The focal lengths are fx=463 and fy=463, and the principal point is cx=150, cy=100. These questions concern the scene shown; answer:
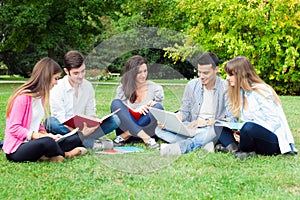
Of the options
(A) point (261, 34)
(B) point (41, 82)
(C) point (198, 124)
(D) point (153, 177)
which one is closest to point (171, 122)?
(C) point (198, 124)

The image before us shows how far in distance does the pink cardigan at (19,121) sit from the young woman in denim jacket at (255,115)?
1786 millimetres

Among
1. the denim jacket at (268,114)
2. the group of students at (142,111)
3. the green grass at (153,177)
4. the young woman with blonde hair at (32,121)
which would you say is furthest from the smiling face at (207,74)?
the young woman with blonde hair at (32,121)

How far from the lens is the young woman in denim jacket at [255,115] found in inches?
159

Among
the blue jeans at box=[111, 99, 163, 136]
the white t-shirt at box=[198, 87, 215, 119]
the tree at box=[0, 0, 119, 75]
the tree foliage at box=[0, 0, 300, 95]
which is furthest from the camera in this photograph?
the tree at box=[0, 0, 119, 75]

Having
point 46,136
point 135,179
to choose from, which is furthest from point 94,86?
point 135,179

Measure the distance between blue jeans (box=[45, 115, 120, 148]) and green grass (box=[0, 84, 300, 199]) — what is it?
0.16 m

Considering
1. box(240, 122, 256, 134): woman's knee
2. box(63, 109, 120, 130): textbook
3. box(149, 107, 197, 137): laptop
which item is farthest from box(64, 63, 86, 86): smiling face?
box(240, 122, 256, 134): woman's knee

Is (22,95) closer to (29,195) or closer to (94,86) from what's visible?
(94,86)

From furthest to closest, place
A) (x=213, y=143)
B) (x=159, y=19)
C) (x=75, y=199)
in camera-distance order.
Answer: (x=159, y=19), (x=213, y=143), (x=75, y=199)

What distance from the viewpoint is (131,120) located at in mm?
4543

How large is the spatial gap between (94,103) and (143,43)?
69 centimetres

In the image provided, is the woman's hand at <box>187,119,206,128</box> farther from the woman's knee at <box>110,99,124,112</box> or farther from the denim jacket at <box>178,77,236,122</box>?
the woman's knee at <box>110,99,124,112</box>

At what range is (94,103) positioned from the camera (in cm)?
417

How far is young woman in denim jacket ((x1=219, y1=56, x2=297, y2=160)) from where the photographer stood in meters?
4.03
